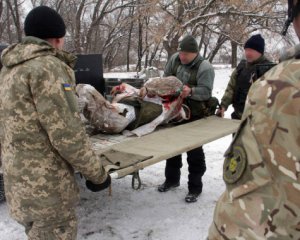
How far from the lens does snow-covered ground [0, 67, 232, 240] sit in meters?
3.60

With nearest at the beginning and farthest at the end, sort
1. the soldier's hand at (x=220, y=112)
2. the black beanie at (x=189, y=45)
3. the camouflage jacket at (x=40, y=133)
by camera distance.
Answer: the camouflage jacket at (x=40, y=133)
the black beanie at (x=189, y=45)
the soldier's hand at (x=220, y=112)

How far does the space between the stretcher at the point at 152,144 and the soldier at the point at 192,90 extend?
0.28 metres

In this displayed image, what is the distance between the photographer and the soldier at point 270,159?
1096mm

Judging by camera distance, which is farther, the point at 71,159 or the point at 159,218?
the point at 159,218

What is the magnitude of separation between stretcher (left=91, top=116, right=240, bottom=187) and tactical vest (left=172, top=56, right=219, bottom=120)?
0.39ft

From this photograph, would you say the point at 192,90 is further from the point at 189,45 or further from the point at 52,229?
the point at 52,229

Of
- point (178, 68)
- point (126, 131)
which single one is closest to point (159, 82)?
point (178, 68)

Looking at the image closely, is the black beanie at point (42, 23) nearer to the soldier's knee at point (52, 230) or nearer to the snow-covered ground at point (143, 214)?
the soldier's knee at point (52, 230)

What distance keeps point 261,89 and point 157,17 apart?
1870cm

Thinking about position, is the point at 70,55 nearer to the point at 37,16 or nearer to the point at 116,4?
the point at 37,16

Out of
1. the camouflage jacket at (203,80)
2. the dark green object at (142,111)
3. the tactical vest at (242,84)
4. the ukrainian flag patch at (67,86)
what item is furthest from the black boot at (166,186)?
the ukrainian flag patch at (67,86)

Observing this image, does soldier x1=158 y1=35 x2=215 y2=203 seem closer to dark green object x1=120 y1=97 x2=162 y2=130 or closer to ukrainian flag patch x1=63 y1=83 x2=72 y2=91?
dark green object x1=120 y1=97 x2=162 y2=130

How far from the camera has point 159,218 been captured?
3.93 metres

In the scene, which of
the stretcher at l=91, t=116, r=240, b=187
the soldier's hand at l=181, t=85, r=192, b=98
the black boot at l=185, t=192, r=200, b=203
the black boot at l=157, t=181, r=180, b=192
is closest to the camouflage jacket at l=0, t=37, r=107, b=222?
the stretcher at l=91, t=116, r=240, b=187
